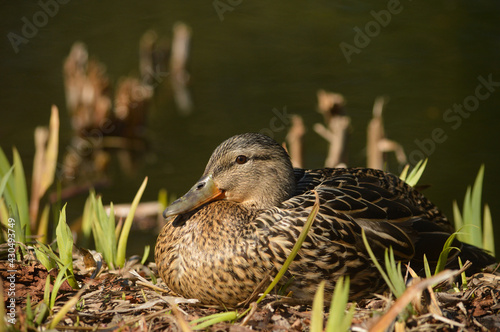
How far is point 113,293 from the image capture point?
334 cm

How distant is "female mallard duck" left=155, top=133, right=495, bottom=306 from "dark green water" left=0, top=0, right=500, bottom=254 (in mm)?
3390

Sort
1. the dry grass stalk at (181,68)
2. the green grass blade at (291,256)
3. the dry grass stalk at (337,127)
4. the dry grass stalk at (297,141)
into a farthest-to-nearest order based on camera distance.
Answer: the dry grass stalk at (181,68)
the dry grass stalk at (297,141)
the dry grass stalk at (337,127)
the green grass blade at (291,256)

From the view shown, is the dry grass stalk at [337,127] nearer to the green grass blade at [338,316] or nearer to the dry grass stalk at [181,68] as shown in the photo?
the dry grass stalk at [181,68]

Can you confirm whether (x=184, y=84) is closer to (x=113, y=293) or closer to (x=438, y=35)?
(x=438, y=35)

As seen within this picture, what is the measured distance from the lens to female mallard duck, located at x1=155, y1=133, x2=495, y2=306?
3.17 metres

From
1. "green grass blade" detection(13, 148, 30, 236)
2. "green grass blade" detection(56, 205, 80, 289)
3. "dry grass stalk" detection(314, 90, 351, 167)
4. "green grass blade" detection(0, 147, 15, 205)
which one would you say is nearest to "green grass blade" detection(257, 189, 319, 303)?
"green grass blade" detection(56, 205, 80, 289)

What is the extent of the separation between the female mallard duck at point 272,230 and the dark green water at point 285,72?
11.1 ft

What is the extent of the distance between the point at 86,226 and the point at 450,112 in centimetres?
525

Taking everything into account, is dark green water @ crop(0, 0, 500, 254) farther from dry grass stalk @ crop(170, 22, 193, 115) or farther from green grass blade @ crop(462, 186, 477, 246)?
green grass blade @ crop(462, 186, 477, 246)

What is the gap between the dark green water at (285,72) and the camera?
24.8ft

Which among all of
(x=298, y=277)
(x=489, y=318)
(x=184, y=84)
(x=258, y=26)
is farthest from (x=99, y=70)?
Answer: (x=489, y=318)

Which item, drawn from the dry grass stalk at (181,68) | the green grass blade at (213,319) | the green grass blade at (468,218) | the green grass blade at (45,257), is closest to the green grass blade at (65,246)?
the green grass blade at (45,257)

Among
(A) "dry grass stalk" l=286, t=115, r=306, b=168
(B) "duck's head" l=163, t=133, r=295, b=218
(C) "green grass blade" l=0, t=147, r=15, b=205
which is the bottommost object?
(A) "dry grass stalk" l=286, t=115, r=306, b=168

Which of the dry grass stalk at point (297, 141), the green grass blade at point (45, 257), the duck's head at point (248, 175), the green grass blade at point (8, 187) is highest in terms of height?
the duck's head at point (248, 175)
